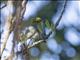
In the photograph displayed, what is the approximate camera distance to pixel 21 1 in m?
0.94

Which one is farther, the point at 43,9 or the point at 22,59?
the point at 43,9

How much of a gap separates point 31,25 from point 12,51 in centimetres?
35

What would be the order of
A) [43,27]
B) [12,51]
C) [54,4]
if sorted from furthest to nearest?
[54,4], [43,27], [12,51]

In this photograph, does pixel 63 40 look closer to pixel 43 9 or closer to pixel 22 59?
pixel 43 9

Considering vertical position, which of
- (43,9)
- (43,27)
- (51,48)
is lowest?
(51,48)

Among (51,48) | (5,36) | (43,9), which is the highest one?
(5,36)

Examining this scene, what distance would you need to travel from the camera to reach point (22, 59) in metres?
0.98

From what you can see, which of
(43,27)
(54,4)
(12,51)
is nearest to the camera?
(12,51)

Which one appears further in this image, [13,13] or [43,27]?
[43,27]

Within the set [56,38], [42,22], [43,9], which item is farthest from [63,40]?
[42,22]

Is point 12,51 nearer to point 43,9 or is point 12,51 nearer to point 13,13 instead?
point 13,13

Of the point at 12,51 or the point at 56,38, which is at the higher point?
the point at 12,51

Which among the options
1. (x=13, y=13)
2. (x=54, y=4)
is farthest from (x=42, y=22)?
(x=54, y=4)

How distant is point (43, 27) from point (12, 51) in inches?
13.3
